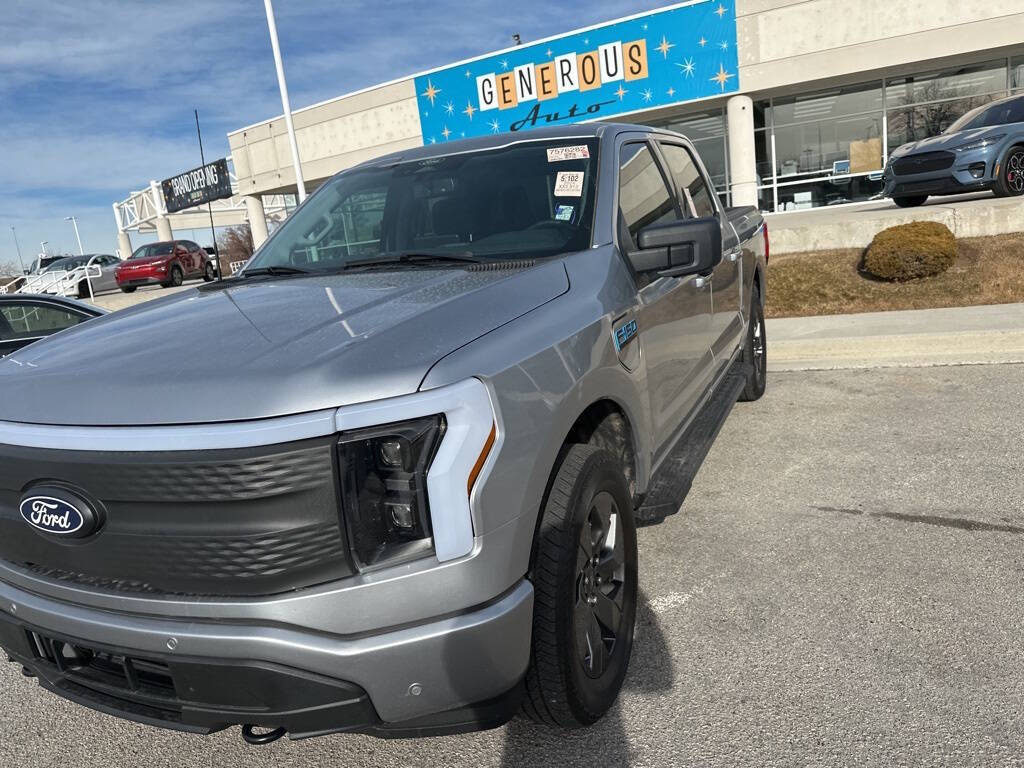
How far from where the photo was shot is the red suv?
2398 cm

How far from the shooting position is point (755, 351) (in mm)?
5957

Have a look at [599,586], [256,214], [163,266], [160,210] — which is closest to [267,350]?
[599,586]

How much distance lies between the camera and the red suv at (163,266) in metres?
24.0

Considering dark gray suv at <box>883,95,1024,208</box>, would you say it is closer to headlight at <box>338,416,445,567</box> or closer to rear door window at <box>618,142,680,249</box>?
rear door window at <box>618,142,680,249</box>

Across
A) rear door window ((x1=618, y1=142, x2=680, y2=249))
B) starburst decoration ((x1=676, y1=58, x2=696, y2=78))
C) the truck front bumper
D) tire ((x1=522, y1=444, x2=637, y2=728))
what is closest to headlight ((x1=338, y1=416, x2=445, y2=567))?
the truck front bumper

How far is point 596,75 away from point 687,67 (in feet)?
8.58

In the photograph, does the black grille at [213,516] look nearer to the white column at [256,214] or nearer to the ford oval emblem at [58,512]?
the ford oval emblem at [58,512]

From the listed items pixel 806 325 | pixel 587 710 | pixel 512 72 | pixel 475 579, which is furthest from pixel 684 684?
pixel 512 72

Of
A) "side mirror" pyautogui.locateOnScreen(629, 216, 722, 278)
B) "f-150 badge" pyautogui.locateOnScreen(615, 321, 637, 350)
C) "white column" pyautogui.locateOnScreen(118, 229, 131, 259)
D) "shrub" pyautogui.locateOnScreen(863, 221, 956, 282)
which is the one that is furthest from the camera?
"white column" pyautogui.locateOnScreen(118, 229, 131, 259)

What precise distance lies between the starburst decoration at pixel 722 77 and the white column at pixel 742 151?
48 cm

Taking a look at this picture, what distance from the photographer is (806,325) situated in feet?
28.0

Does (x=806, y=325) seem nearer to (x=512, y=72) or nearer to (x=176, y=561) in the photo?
(x=176, y=561)

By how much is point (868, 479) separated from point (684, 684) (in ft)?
7.37

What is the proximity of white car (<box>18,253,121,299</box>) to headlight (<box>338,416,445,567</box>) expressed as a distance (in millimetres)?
26573
